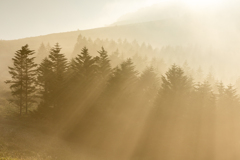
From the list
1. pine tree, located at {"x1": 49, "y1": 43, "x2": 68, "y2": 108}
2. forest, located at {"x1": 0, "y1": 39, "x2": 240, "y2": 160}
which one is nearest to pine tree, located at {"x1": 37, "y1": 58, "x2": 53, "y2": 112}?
forest, located at {"x1": 0, "y1": 39, "x2": 240, "y2": 160}

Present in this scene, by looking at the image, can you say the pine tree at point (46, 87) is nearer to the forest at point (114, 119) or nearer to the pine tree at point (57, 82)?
the forest at point (114, 119)

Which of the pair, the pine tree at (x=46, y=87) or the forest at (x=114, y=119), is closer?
the forest at (x=114, y=119)

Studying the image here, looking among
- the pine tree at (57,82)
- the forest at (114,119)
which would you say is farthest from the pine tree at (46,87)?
the pine tree at (57,82)

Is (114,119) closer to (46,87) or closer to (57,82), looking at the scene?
(57,82)

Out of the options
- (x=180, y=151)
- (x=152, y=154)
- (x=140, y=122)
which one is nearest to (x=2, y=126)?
(x=140, y=122)

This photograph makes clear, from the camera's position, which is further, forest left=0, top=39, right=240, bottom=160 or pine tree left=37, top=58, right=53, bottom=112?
pine tree left=37, top=58, right=53, bottom=112

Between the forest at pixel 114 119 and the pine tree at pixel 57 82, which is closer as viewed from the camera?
the forest at pixel 114 119

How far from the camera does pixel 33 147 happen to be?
2042 cm

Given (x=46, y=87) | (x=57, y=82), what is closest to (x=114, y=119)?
(x=57, y=82)

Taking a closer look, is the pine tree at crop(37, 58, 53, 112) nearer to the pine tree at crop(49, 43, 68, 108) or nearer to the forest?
the forest

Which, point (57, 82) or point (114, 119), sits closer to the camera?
point (114, 119)

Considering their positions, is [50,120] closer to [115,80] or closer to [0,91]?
[115,80]

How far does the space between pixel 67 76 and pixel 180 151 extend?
867 inches

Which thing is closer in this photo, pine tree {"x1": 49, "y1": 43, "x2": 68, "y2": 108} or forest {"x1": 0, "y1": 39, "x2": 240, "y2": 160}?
forest {"x1": 0, "y1": 39, "x2": 240, "y2": 160}
